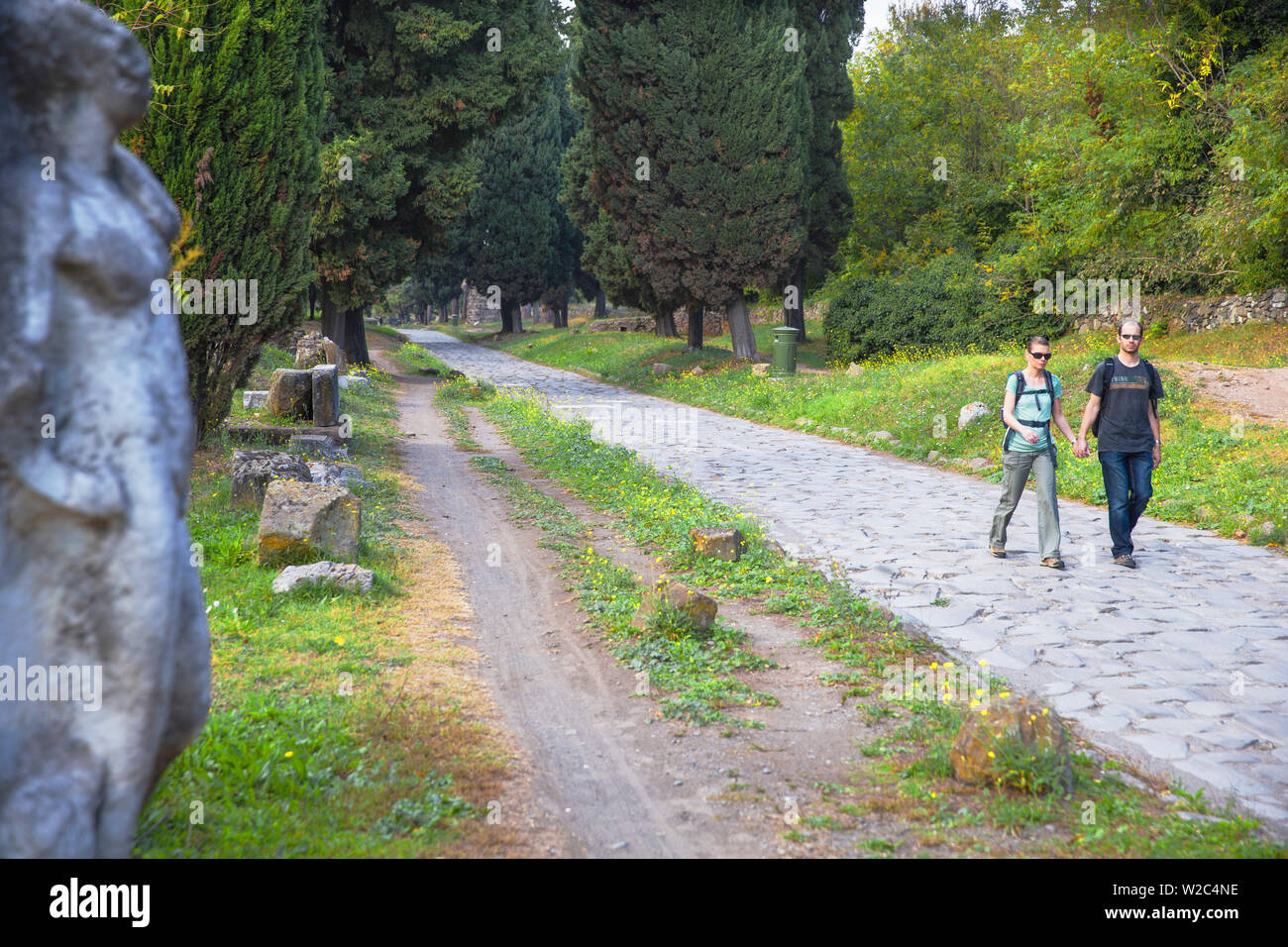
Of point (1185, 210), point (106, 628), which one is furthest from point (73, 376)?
point (1185, 210)

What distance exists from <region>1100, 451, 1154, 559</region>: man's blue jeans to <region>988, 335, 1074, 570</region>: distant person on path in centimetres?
44

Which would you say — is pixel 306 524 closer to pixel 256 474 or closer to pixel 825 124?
pixel 256 474

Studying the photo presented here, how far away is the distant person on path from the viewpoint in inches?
326

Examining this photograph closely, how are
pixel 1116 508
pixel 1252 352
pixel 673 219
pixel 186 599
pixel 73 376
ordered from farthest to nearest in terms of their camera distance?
pixel 673 219 < pixel 1252 352 < pixel 1116 508 < pixel 186 599 < pixel 73 376

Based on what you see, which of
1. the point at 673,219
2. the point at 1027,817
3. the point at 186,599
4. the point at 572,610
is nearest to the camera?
the point at 186,599

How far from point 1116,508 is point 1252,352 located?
14.4 m

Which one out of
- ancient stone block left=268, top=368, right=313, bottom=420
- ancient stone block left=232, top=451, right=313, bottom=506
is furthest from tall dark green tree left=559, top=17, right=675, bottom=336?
ancient stone block left=232, top=451, right=313, bottom=506

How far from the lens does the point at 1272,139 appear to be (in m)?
16.8

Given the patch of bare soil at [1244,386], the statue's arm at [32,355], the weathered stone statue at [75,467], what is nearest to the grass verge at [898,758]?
the weathered stone statue at [75,467]

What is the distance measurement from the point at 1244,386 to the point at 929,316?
12.5 m

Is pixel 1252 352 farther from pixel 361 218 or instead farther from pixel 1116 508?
pixel 361 218

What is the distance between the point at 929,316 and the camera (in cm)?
2628

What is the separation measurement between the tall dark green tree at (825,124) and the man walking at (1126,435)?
21.4 metres

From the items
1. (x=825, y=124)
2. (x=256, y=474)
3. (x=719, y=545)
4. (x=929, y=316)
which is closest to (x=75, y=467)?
(x=719, y=545)
